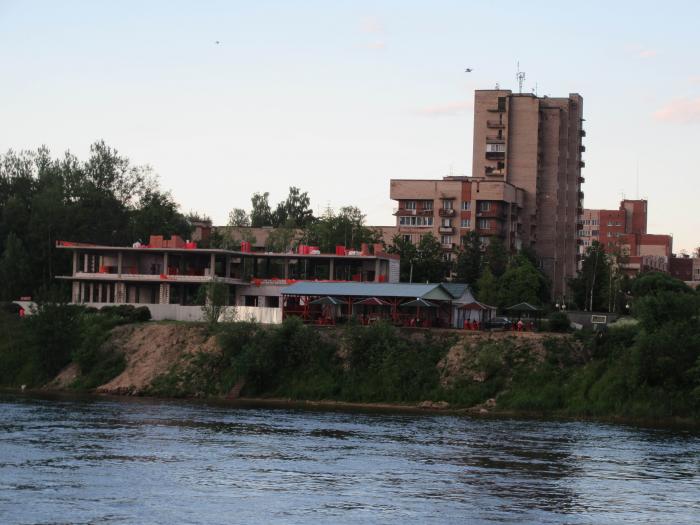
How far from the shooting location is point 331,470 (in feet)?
171

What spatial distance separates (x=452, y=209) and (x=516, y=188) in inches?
458

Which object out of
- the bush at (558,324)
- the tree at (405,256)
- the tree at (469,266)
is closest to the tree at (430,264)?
the tree at (405,256)

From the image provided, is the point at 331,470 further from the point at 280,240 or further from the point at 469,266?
the point at 280,240

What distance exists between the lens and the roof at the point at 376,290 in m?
101

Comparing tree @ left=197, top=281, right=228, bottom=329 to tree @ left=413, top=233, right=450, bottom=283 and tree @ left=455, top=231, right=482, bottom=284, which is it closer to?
tree @ left=413, top=233, right=450, bottom=283

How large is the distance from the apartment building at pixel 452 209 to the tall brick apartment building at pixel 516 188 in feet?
0.45

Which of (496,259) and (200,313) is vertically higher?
(496,259)

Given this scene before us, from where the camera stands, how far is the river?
43.2 metres

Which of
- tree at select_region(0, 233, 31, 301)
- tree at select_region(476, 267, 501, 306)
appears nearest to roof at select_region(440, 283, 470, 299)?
tree at select_region(476, 267, 501, 306)

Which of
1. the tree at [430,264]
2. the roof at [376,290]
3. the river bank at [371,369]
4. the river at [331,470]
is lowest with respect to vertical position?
the river at [331,470]

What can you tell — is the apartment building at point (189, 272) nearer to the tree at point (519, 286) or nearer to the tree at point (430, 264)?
the tree at point (519, 286)

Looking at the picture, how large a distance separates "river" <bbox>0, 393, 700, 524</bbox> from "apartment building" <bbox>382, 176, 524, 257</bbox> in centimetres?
9189

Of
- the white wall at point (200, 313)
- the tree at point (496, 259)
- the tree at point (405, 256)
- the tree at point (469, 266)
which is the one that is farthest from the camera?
the tree at point (496, 259)

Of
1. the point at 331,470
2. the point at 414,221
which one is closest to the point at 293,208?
the point at 414,221
